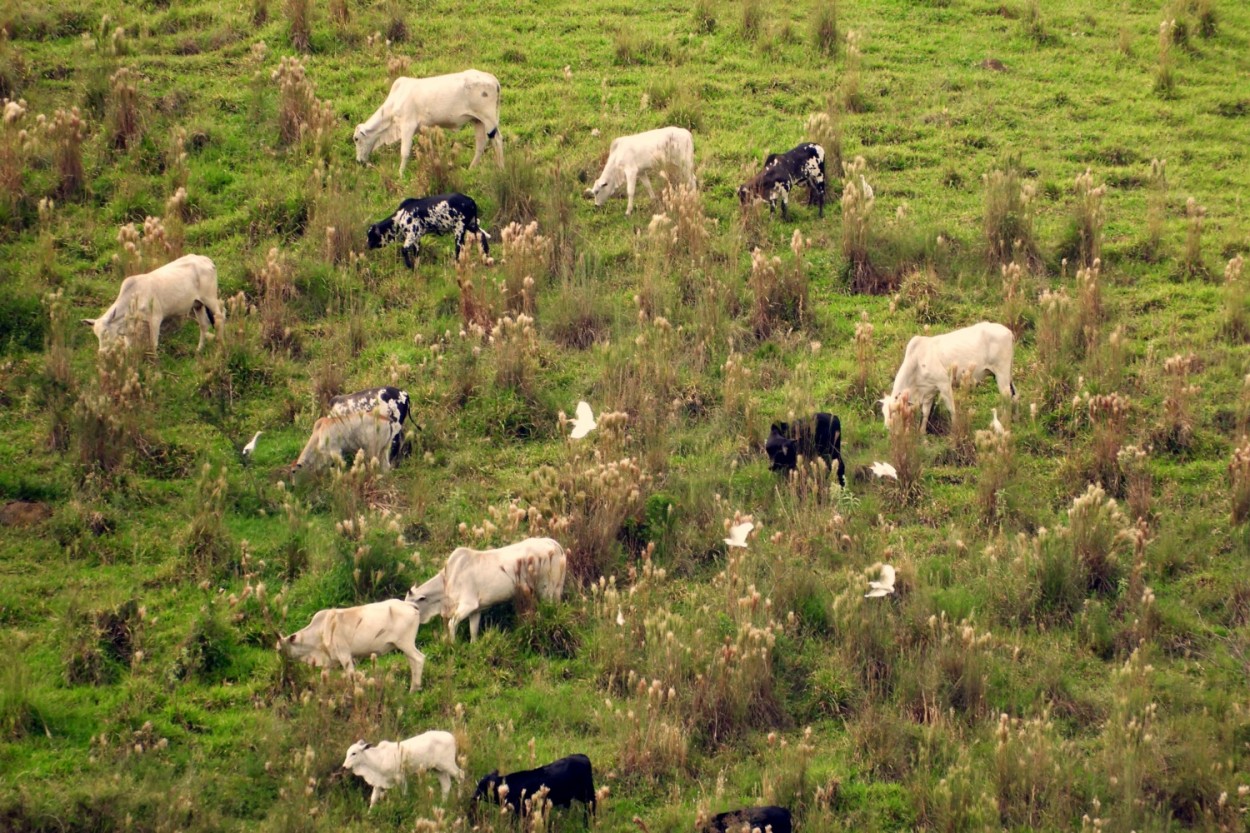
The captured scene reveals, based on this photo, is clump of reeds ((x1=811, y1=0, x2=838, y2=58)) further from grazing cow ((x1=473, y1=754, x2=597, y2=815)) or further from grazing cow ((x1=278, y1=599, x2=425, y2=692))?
grazing cow ((x1=473, y1=754, x2=597, y2=815))

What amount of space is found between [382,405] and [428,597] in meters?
2.23

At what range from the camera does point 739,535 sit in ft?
39.4

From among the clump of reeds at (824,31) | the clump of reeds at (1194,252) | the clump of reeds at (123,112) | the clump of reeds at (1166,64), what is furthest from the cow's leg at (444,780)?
the clump of reeds at (1166,64)

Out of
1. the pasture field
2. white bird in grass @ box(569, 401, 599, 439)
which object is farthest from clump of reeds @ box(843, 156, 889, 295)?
white bird in grass @ box(569, 401, 599, 439)

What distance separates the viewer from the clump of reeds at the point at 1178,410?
44.8 feet

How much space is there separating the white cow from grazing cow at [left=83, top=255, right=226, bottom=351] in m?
4.28

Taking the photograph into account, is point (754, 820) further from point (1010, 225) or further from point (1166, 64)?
point (1166, 64)

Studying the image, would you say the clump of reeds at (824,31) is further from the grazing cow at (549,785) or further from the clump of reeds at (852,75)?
the grazing cow at (549,785)

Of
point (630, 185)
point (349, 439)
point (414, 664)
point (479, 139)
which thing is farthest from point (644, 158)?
point (414, 664)

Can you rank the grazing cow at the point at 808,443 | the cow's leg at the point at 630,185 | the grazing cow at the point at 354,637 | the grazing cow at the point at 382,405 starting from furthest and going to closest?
the cow's leg at the point at 630,185, the grazing cow at the point at 808,443, the grazing cow at the point at 382,405, the grazing cow at the point at 354,637

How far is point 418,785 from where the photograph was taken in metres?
9.59

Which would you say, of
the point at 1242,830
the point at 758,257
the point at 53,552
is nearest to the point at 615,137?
the point at 758,257

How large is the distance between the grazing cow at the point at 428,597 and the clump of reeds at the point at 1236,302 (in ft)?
27.3

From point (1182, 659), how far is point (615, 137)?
30.9 ft
